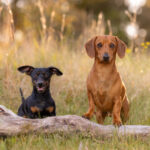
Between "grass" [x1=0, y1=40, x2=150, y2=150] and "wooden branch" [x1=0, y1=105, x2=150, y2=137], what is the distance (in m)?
0.09

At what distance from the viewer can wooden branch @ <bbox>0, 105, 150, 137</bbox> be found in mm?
4508

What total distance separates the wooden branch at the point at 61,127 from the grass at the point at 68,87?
0.28ft

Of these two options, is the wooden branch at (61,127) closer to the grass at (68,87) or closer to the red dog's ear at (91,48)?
the grass at (68,87)

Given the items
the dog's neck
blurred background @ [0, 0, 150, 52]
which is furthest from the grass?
Result: blurred background @ [0, 0, 150, 52]

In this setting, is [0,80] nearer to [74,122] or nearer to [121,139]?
[74,122]

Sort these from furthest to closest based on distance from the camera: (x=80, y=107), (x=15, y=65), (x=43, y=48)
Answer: (x=43, y=48) < (x=15, y=65) < (x=80, y=107)

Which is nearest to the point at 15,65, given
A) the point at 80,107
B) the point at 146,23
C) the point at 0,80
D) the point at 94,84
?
the point at 0,80

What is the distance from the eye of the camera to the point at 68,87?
24.0 feet

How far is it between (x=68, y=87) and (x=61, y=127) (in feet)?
9.11

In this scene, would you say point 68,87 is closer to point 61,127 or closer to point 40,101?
point 40,101

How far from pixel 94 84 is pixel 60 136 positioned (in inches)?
39.7

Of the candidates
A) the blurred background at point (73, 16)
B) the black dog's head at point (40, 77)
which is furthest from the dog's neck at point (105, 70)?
the blurred background at point (73, 16)

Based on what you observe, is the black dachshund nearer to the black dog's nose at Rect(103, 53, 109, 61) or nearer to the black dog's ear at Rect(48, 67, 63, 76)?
the black dog's ear at Rect(48, 67, 63, 76)

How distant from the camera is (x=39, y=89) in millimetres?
5652
